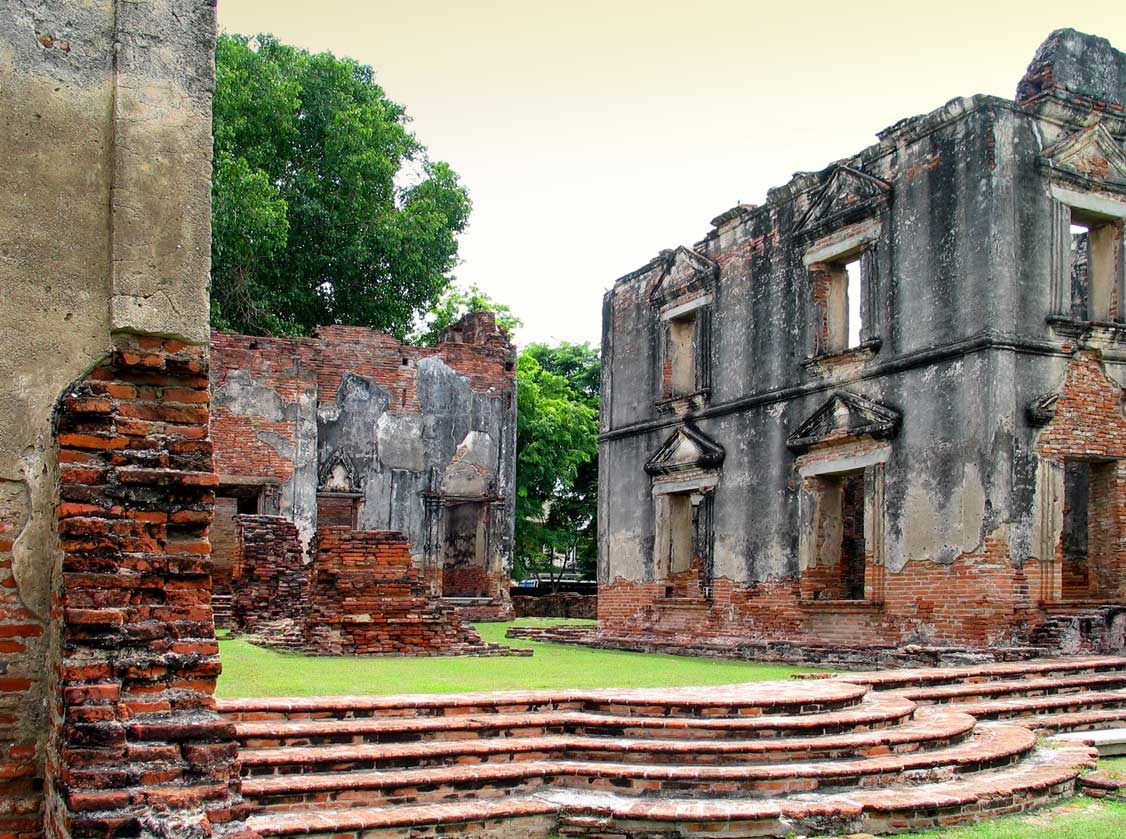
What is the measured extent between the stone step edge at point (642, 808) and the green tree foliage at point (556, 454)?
78.7 ft

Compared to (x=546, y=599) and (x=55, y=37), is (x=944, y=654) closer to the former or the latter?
(x=55, y=37)

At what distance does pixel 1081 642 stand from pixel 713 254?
820cm

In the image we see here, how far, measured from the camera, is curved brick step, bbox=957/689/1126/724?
371 inches

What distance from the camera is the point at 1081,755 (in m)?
8.02

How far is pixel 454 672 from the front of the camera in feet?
36.1

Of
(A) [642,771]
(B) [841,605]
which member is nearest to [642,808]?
(A) [642,771]

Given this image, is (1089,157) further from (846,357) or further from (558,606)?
(558,606)

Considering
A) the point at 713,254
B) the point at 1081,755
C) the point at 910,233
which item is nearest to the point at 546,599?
the point at 713,254

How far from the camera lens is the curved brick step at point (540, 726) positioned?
675cm

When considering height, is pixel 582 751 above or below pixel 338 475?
below

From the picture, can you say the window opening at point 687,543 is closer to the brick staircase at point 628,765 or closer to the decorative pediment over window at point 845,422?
the decorative pediment over window at point 845,422

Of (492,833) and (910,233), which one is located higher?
(910,233)

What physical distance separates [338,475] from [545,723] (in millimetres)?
17013

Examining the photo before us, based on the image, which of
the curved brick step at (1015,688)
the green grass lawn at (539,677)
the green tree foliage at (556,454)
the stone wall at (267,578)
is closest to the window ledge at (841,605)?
the green grass lawn at (539,677)
